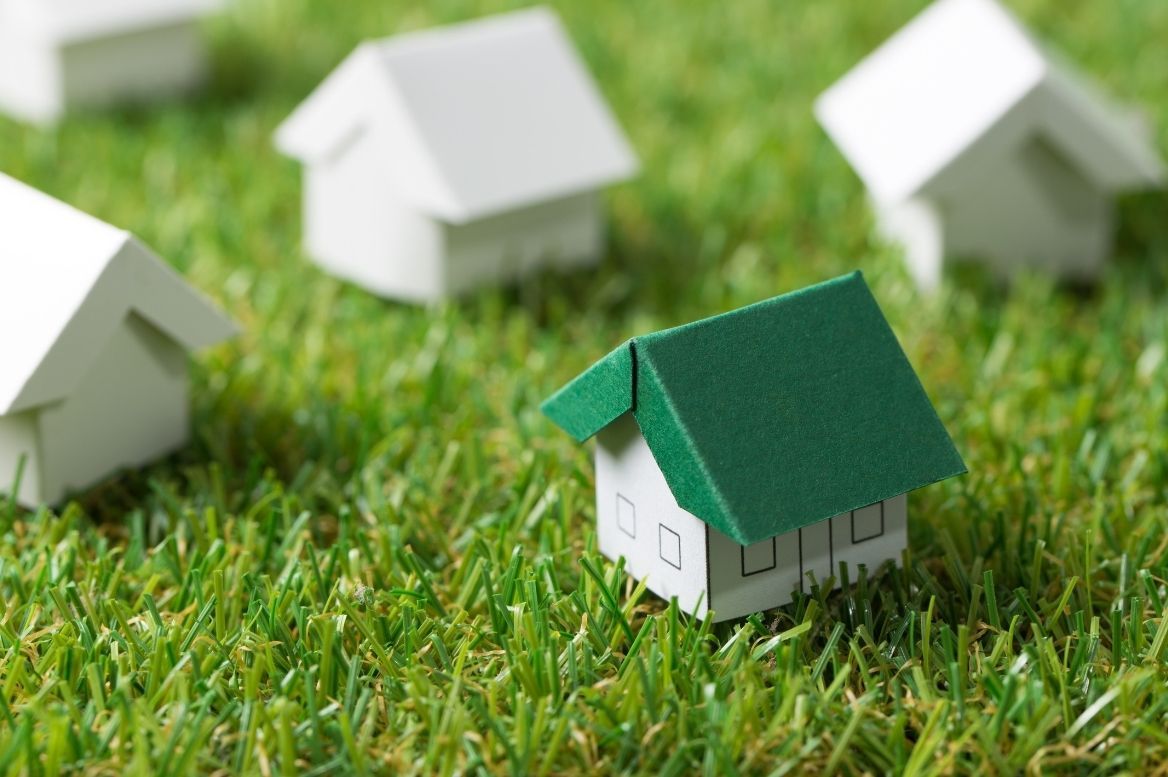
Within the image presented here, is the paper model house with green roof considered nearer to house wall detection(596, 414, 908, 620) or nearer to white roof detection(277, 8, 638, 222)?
house wall detection(596, 414, 908, 620)

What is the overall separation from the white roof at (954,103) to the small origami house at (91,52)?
7.91ft

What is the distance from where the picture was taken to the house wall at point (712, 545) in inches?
110

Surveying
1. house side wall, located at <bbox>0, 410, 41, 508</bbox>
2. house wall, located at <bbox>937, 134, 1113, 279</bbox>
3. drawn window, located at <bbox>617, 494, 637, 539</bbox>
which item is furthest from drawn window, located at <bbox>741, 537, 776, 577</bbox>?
house wall, located at <bbox>937, 134, 1113, 279</bbox>

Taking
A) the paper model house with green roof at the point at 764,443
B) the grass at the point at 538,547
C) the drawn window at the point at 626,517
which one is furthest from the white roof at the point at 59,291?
the drawn window at the point at 626,517

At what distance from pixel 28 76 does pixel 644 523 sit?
137 inches

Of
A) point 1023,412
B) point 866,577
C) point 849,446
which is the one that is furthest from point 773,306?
point 1023,412

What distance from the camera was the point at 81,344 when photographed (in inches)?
125

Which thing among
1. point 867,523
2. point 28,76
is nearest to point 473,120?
point 867,523

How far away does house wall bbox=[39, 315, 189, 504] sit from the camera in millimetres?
3295

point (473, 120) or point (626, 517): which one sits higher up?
point (473, 120)

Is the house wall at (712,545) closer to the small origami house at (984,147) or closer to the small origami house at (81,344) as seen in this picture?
the small origami house at (81,344)

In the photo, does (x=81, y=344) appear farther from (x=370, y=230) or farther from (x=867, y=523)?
(x=867, y=523)

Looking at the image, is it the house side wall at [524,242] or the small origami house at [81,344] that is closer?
the small origami house at [81,344]

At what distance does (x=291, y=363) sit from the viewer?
397cm
